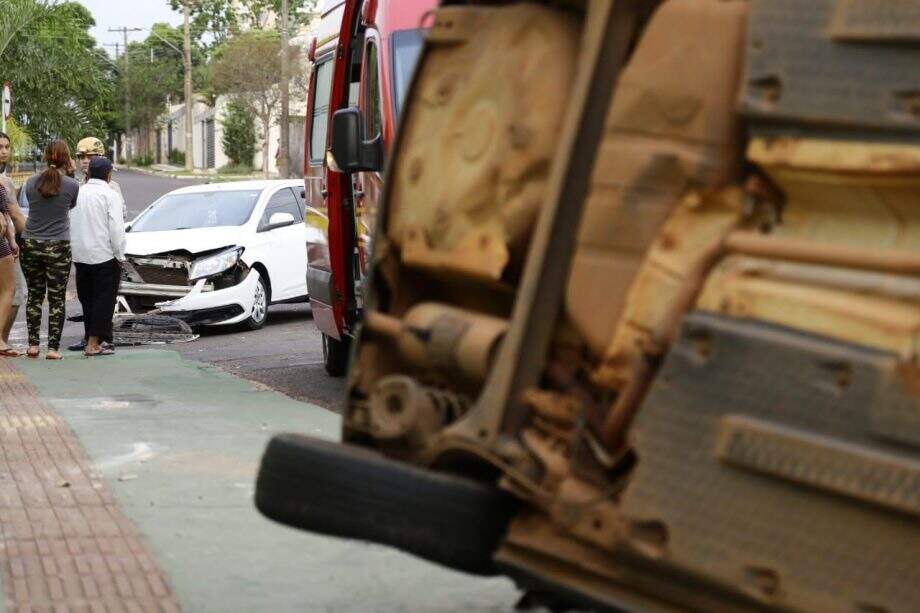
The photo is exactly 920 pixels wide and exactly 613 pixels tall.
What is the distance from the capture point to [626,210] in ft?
12.3

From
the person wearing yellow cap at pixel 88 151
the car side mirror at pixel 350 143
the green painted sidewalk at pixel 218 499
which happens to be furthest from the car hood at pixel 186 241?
the car side mirror at pixel 350 143

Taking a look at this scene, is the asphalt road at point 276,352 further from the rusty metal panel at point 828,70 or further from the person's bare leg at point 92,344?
the rusty metal panel at point 828,70

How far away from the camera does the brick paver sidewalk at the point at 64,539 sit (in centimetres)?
559

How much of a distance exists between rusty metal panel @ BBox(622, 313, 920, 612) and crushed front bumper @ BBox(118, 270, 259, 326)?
12.5 metres

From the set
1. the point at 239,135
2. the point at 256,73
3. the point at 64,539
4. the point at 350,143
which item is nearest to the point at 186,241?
the point at 350,143

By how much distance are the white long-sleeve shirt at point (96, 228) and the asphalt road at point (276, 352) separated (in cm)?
137

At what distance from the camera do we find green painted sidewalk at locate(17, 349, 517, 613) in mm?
5609

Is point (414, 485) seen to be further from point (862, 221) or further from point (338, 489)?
point (862, 221)

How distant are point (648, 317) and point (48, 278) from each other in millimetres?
10444

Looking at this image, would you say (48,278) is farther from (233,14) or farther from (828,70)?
(233,14)

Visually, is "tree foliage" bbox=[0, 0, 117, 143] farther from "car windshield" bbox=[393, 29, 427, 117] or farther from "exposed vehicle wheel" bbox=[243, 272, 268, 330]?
"car windshield" bbox=[393, 29, 427, 117]

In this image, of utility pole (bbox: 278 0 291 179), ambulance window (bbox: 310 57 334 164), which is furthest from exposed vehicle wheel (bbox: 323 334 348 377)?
utility pole (bbox: 278 0 291 179)

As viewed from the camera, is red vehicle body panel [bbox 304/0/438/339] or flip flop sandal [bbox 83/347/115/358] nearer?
red vehicle body panel [bbox 304/0/438/339]

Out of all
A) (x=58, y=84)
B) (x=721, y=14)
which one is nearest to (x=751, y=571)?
(x=721, y=14)
